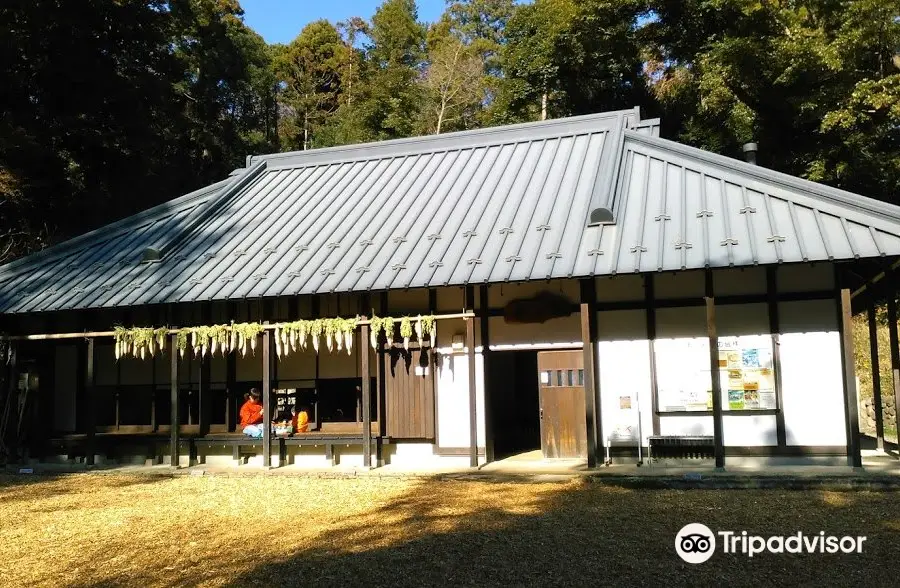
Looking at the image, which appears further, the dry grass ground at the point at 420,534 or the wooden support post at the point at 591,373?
the wooden support post at the point at 591,373

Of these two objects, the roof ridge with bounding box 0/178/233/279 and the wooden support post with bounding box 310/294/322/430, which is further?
the roof ridge with bounding box 0/178/233/279

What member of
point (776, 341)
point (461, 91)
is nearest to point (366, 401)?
point (776, 341)

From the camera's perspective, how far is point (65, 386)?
17719 mm

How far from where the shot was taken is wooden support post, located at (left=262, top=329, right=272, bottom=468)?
14.3 metres

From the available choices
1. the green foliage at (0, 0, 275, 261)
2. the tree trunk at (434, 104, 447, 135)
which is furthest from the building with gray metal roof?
the tree trunk at (434, 104, 447, 135)

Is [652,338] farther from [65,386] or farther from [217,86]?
[217,86]

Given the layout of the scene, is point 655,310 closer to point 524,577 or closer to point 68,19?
point 524,577

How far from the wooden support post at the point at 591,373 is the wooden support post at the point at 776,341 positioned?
3.01 metres

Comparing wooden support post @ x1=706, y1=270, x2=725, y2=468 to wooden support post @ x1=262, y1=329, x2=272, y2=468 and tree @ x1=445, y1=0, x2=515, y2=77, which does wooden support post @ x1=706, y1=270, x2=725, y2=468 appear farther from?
tree @ x1=445, y1=0, x2=515, y2=77

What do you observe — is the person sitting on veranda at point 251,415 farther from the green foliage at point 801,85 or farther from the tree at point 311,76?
the tree at point 311,76

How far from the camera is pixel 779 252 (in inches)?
457

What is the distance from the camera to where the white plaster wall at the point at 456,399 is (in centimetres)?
1440

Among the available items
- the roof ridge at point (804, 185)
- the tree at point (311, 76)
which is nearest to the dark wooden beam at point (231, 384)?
the roof ridge at point (804, 185)

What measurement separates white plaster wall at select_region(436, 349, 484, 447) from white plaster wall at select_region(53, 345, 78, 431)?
919cm
